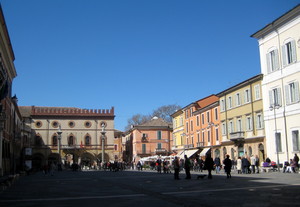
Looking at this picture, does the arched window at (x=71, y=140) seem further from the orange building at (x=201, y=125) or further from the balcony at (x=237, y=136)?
the balcony at (x=237, y=136)

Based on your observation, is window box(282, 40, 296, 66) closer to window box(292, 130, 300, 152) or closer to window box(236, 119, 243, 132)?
window box(292, 130, 300, 152)

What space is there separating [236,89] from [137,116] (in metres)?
49.1

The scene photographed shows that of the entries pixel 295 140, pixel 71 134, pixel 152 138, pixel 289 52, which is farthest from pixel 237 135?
pixel 71 134

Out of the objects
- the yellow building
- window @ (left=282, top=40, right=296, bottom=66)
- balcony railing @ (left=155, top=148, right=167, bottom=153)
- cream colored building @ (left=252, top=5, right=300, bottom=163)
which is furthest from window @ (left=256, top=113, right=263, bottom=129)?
balcony railing @ (left=155, top=148, right=167, bottom=153)

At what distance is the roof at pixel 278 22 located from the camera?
31069mm

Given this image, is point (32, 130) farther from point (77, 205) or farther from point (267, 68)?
point (77, 205)

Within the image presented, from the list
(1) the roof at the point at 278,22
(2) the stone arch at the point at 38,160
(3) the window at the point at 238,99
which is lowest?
(2) the stone arch at the point at 38,160

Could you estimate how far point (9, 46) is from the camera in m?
34.2

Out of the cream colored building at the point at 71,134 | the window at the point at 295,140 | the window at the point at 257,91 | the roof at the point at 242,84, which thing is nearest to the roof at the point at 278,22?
the roof at the point at 242,84

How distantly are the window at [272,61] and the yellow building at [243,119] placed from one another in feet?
5.35

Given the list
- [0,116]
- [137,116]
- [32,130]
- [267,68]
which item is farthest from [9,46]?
[137,116]

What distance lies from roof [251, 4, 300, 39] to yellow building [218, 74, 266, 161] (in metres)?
4.22

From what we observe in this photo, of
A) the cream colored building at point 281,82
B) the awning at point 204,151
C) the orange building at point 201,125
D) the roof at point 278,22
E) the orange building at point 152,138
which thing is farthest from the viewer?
the orange building at point 152,138

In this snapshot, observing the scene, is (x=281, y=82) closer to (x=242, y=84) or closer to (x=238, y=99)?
(x=242, y=84)
